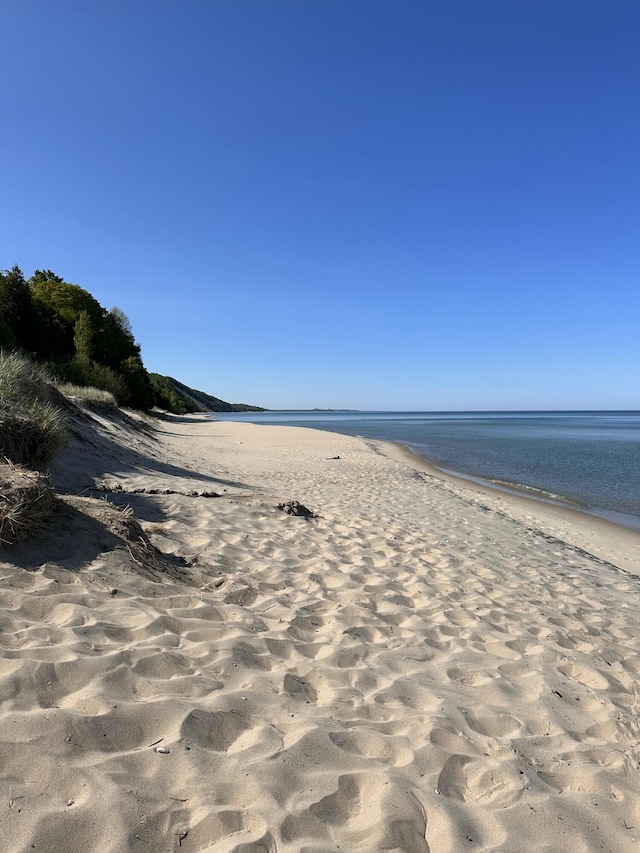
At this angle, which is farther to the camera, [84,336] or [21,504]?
[84,336]

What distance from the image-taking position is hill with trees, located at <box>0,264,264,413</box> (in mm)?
28344

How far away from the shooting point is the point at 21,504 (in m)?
3.73

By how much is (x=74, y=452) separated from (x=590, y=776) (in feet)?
27.6

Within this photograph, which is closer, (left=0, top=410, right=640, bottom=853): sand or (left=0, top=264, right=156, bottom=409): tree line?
(left=0, top=410, right=640, bottom=853): sand

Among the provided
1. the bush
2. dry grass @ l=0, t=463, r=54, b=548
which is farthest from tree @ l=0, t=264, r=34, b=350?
dry grass @ l=0, t=463, r=54, b=548

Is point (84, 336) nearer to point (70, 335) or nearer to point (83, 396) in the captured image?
point (70, 335)

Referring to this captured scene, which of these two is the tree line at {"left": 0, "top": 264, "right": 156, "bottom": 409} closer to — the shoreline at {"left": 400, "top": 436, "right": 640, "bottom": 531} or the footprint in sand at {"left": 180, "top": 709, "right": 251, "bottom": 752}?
the shoreline at {"left": 400, "top": 436, "right": 640, "bottom": 531}

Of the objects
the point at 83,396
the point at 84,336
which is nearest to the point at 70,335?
the point at 84,336

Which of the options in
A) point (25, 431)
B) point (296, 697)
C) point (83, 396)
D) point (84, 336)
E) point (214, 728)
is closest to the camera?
point (214, 728)

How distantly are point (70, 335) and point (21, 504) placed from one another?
43903 millimetres

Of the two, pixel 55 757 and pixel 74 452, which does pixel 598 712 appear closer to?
pixel 55 757

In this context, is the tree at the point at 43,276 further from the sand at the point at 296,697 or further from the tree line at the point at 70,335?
the sand at the point at 296,697

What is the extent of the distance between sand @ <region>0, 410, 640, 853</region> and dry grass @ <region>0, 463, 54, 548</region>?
0.42ft

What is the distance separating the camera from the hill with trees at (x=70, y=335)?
2834 centimetres
